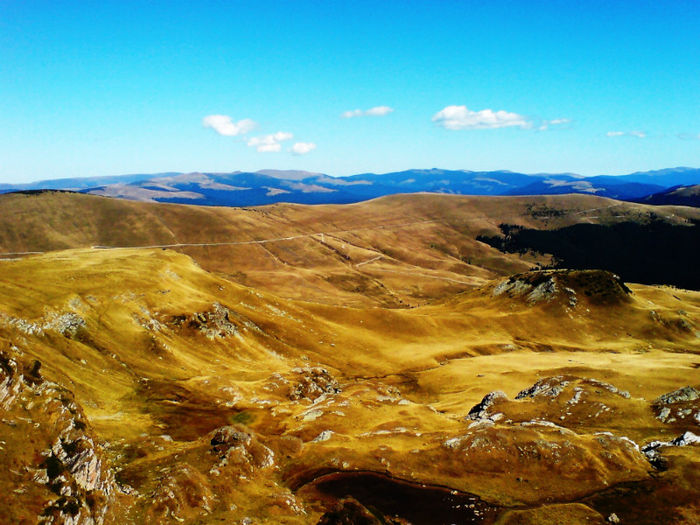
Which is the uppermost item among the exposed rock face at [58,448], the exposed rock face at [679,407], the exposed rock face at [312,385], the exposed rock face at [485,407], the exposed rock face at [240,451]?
the exposed rock face at [58,448]

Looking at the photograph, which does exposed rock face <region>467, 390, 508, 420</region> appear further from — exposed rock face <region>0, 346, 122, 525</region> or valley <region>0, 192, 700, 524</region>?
exposed rock face <region>0, 346, 122, 525</region>

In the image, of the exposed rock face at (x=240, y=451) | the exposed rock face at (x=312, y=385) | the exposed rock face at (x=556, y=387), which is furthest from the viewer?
the exposed rock face at (x=312, y=385)

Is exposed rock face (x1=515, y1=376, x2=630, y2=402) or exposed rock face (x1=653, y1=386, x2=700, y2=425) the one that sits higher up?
exposed rock face (x1=653, y1=386, x2=700, y2=425)

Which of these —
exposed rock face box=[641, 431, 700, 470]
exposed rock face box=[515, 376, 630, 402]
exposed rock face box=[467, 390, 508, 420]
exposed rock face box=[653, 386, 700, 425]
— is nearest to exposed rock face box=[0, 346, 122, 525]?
exposed rock face box=[467, 390, 508, 420]

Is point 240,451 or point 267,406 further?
point 267,406

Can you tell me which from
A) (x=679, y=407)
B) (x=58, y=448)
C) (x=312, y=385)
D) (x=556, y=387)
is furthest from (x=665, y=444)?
(x=58, y=448)

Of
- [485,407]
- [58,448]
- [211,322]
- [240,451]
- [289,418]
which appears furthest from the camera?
[211,322]

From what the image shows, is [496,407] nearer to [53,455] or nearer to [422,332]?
[53,455]

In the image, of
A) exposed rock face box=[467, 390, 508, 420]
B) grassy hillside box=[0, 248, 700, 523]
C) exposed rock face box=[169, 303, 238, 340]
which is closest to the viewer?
grassy hillside box=[0, 248, 700, 523]

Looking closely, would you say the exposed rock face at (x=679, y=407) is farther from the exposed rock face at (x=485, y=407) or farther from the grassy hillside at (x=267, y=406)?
the exposed rock face at (x=485, y=407)

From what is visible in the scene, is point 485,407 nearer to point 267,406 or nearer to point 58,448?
point 267,406

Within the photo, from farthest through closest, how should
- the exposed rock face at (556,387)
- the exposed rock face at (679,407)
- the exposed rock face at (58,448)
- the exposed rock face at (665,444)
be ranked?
the exposed rock face at (556,387), the exposed rock face at (679,407), the exposed rock face at (665,444), the exposed rock face at (58,448)

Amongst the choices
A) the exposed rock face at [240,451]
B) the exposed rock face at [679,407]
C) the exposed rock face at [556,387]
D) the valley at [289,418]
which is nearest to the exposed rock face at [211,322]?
the valley at [289,418]
